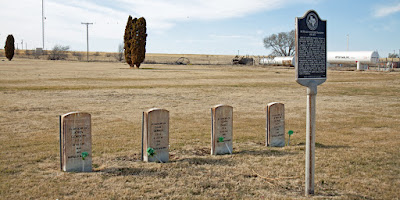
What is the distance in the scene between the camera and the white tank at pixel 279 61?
60594 millimetres

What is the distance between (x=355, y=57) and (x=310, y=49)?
51955 millimetres

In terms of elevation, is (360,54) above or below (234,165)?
above

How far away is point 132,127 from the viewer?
10.3 meters

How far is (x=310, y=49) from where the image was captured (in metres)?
4.79

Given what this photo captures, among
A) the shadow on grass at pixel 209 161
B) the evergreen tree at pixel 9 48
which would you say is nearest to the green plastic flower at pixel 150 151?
the shadow on grass at pixel 209 161

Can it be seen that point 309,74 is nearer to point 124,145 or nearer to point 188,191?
point 188,191

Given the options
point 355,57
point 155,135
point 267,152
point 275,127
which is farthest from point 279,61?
point 155,135

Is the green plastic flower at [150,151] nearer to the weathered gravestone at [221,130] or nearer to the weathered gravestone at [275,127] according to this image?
the weathered gravestone at [221,130]

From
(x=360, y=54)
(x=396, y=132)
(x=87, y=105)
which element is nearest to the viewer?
(x=396, y=132)

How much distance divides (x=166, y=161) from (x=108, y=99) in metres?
11.0

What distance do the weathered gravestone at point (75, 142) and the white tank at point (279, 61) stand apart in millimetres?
56242

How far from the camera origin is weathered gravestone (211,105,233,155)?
725 cm

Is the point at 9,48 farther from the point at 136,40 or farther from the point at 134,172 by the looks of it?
the point at 134,172

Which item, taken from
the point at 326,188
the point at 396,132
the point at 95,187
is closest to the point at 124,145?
the point at 95,187
